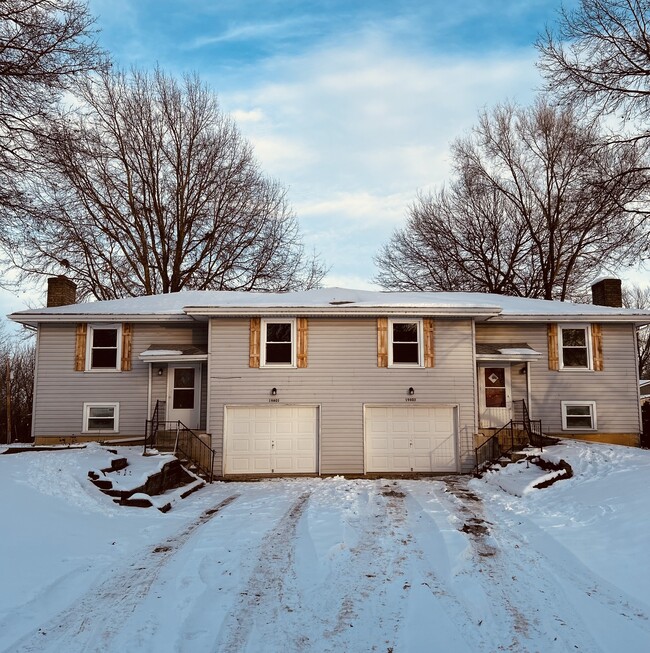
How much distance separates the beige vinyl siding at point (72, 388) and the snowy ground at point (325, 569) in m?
5.72

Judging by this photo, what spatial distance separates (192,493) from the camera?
14070 millimetres

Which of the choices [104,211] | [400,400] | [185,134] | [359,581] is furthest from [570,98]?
[104,211]

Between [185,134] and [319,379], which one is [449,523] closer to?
[319,379]

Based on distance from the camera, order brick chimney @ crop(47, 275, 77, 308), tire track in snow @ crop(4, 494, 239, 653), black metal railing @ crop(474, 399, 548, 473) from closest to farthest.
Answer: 1. tire track in snow @ crop(4, 494, 239, 653)
2. black metal railing @ crop(474, 399, 548, 473)
3. brick chimney @ crop(47, 275, 77, 308)

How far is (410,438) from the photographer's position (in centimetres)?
1747

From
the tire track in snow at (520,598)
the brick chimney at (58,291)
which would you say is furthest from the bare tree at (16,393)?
the tire track in snow at (520,598)

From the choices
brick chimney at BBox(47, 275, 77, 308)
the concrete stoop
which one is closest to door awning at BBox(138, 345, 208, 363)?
the concrete stoop

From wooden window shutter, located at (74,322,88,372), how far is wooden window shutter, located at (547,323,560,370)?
49.1 feet

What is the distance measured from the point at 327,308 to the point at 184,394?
5432 mm

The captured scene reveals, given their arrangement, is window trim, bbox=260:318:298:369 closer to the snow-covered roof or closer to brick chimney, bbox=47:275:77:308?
the snow-covered roof

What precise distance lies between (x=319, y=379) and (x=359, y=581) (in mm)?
10573

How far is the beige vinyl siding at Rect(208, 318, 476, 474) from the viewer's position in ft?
56.4

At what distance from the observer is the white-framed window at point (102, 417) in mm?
18016

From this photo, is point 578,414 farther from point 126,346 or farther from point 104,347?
point 104,347
